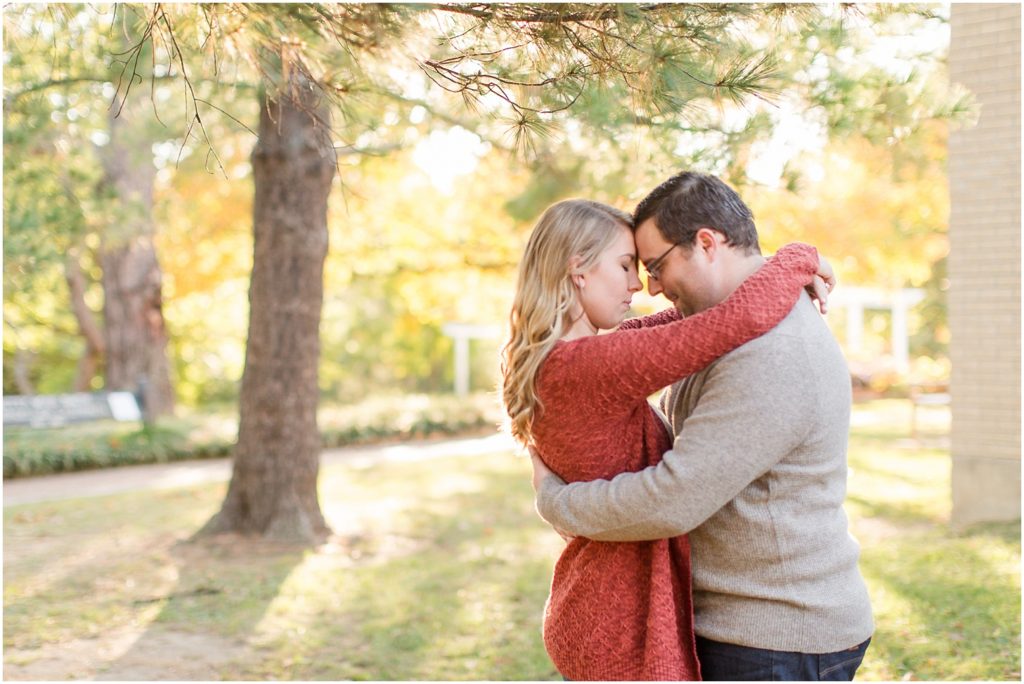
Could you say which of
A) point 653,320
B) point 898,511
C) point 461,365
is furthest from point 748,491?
point 461,365

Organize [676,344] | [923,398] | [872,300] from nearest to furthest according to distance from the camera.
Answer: [676,344] → [923,398] → [872,300]

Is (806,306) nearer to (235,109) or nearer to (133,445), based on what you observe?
(235,109)

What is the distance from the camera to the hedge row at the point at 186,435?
38.0 feet

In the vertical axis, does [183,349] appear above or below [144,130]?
below

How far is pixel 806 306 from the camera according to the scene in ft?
6.41

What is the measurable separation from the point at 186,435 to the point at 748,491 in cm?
1272

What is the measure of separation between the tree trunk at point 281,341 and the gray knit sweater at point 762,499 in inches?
208

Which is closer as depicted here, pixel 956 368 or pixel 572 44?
pixel 572 44

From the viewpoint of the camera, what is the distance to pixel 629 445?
6.52 feet

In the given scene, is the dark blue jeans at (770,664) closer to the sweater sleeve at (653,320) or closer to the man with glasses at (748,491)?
the man with glasses at (748,491)

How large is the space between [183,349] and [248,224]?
872cm

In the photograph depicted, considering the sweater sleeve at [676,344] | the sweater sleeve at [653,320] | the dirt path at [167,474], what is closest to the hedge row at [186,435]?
the dirt path at [167,474]

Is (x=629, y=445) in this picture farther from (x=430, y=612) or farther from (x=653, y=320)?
(x=430, y=612)

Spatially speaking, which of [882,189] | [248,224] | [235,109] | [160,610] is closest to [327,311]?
[248,224]
